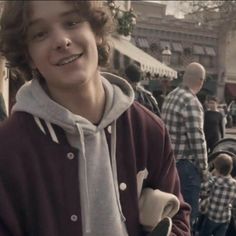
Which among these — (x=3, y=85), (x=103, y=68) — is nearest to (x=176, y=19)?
(x=3, y=85)

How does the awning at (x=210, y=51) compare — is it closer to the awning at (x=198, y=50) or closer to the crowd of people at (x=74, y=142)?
the awning at (x=198, y=50)

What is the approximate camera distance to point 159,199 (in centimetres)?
180

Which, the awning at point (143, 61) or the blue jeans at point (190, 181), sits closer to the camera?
the blue jeans at point (190, 181)

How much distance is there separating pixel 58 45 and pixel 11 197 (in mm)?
453

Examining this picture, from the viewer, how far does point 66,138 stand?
1726 mm

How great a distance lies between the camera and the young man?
165 centimetres

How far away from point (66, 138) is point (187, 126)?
3.52 m

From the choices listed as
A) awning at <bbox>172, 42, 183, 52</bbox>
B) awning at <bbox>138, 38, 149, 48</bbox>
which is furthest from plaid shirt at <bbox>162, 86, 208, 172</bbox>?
awning at <bbox>172, 42, 183, 52</bbox>

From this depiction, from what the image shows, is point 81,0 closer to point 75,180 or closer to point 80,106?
point 80,106

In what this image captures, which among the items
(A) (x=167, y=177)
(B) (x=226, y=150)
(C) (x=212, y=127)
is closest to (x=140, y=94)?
(B) (x=226, y=150)

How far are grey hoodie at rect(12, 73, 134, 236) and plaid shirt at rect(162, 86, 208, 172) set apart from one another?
3.40 m

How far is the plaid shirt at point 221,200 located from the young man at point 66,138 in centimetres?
338

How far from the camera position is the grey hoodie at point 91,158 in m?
1.71

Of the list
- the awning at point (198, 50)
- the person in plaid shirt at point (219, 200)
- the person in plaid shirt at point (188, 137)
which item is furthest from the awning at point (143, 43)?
the person in plaid shirt at point (219, 200)
